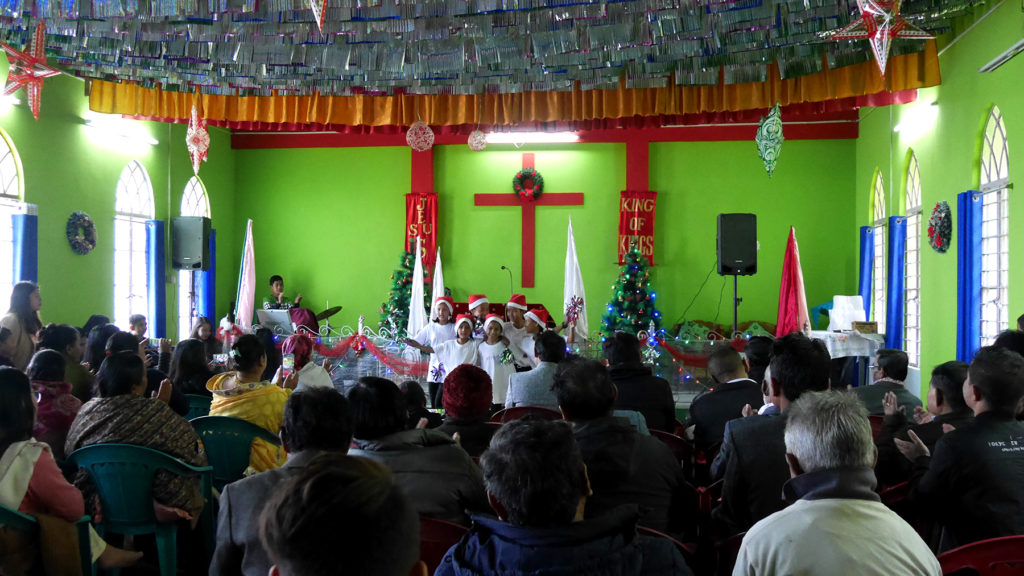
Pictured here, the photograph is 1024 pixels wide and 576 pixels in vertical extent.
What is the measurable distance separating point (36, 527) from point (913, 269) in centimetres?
962

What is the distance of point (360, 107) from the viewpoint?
28.7 ft

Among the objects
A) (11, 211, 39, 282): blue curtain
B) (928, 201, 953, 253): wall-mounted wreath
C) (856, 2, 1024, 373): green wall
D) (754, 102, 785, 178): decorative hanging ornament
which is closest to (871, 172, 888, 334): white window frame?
(856, 2, 1024, 373): green wall

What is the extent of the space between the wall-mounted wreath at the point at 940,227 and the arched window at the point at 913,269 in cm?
84

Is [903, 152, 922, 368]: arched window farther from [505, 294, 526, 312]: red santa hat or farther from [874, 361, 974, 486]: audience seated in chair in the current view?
[874, 361, 974, 486]: audience seated in chair

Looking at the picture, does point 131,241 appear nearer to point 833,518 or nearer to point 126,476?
point 126,476

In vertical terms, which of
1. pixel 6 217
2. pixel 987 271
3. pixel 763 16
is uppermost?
pixel 763 16

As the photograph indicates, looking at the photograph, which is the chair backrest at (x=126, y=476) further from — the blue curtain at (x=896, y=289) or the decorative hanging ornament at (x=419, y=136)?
the blue curtain at (x=896, y=289)

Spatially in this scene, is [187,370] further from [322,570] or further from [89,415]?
[322,570]

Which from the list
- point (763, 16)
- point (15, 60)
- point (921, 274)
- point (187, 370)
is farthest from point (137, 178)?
point (921, 274)

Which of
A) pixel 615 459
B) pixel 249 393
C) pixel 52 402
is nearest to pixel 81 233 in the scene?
pixel 52 402

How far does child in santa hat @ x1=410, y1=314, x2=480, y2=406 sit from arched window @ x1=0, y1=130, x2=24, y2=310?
14.9ft

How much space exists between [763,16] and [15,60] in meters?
6.24

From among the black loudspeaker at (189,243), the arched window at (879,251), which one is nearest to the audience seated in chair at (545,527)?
the black loudspeaker at (189,243)

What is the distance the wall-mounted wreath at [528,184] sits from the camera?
12273 millimetres
